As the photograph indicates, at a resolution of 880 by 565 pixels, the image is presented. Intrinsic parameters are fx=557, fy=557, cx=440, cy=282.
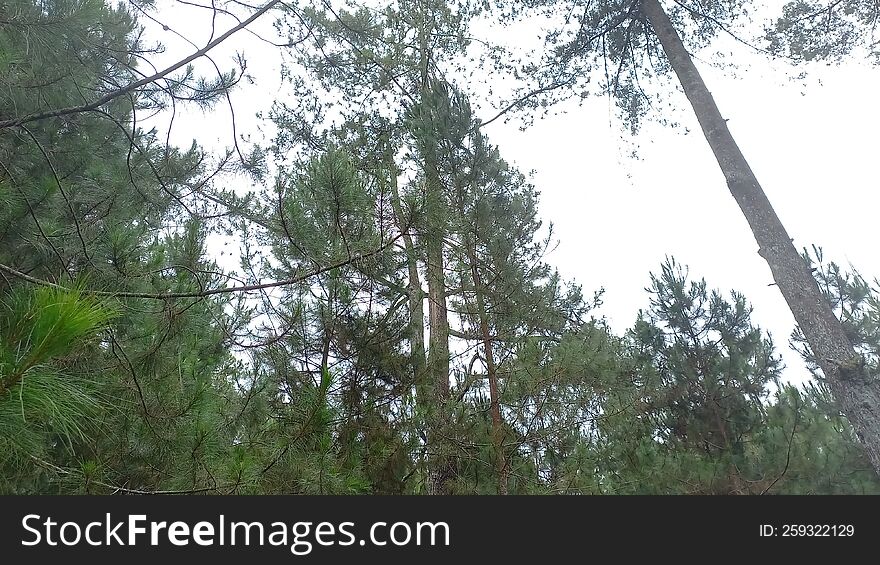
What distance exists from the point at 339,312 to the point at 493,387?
177 centimetres

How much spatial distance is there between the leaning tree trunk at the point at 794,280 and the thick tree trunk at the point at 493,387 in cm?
274

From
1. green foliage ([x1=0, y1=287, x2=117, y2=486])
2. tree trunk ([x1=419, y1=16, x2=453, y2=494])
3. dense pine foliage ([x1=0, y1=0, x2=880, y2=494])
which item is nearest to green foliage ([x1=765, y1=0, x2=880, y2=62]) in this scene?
dense pine foliage ([x1=0, y1=0, x2=880, y2=494])

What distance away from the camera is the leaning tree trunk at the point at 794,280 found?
450cm


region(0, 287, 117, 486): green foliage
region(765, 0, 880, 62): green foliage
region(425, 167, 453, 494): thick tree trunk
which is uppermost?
region(765, 0, 880, 62): green foliage

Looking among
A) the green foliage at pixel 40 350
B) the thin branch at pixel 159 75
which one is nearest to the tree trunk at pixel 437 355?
the thin branch at pixel 159 75

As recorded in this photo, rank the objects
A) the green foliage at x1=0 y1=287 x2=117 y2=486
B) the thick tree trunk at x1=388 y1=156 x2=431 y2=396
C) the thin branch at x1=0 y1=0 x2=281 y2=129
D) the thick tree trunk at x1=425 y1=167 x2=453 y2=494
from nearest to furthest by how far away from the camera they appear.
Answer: the green foliage at x1=0 y1=287 x2=117 y2=486
the thin branch at x1=0 y1=0 x2=281 y2=129
the thick tree trunk at x1=425 y1=167 x2=453 y2=494
the thick tree trunk at x1=388 y1=156 x2=431 y2=396

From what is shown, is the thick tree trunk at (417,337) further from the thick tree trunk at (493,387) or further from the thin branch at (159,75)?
the thin branch at (159,75)

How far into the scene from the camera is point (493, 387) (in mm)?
5605

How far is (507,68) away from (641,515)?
A: 686 centimetres

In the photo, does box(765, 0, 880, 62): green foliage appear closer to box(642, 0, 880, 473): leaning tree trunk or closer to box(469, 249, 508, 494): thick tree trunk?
box(642, 0, 880, 473): leaning tree trunk

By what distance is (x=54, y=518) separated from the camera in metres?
1.93

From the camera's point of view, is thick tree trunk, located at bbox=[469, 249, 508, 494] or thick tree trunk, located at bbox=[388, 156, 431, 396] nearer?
thick tree trunk, located at bbox=[469, 249, 508, 494]

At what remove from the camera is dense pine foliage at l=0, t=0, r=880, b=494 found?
281 cm

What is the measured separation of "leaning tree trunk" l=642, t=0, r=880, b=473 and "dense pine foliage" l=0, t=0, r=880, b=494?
0.21m
